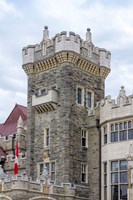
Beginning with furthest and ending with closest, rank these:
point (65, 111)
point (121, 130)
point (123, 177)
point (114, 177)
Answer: point (65, 111)
point (121, 130)
point (114, 177)
point (123, 177)

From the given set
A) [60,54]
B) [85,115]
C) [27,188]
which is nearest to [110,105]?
[85,115]

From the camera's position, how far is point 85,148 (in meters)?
37.3

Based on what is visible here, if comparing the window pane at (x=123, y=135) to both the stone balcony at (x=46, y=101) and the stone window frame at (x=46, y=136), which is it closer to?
the stone balcony at (x=46, y=101)

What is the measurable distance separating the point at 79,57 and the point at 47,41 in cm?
308

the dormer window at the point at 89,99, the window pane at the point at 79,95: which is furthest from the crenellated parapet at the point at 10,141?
the window pane at the point at 79,95

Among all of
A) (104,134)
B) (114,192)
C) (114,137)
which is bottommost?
(114,192)

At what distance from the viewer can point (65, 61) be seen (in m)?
37.1

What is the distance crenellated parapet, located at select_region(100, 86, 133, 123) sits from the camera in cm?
3441

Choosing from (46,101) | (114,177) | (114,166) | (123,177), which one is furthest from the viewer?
(46,101)

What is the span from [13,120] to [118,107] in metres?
20.1

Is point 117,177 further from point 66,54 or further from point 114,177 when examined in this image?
point 66,54

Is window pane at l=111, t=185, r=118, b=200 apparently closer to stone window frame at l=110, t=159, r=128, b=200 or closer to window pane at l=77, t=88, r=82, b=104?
stone window frame at l=110, t=159, r=128, b=200

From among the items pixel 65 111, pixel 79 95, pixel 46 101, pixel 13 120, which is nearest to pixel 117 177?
pixel 65 111

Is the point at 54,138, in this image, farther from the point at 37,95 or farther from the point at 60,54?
the point at 60,54
